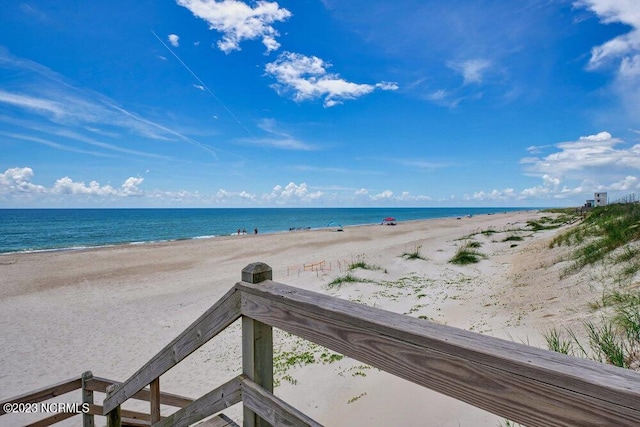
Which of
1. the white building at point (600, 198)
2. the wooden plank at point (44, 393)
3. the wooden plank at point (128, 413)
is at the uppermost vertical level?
the white building at point (600, 198)

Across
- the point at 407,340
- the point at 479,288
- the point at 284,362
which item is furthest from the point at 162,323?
the point at 407,340

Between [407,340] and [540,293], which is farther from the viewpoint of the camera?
[540,293]

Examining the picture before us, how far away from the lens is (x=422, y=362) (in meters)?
1.19

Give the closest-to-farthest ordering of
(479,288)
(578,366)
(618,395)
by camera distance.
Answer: (618,395)
(578,366)
(479,288)

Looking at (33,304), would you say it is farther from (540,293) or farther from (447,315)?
(540,293)

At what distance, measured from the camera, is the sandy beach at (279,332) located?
5.57 m

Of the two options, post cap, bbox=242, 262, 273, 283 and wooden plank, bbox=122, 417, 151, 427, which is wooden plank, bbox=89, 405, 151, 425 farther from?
post cap, bbox=242, 262, 273, 283

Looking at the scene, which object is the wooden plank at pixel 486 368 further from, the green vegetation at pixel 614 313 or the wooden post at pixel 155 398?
the green vegetation at pixel 614 313

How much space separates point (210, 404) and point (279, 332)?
8.14m

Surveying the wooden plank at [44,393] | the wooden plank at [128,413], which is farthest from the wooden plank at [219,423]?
the wooden plank at [44,393]

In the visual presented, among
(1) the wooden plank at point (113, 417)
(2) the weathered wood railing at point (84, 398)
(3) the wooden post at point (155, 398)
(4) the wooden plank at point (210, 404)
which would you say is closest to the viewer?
(4) the wooden plank at point (210, 404)

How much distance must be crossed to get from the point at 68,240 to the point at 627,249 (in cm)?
5425

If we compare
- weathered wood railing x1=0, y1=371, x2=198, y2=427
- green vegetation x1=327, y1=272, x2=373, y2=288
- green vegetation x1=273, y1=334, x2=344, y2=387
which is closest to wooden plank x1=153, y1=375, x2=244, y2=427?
weathered wood railing x1=0, y1=371, x2=198, y2=427

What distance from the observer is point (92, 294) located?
1673cm
